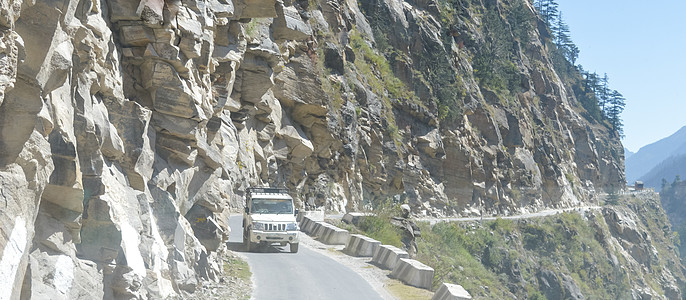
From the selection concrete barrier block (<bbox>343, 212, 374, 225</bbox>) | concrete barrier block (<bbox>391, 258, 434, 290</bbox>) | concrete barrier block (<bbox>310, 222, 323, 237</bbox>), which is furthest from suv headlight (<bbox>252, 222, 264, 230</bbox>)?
concrete barrier block (<bbox>343, 212, 374, 225</bbox>)

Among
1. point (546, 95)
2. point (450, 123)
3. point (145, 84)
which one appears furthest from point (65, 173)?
point (546, 95)

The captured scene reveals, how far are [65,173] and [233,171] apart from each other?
51.2ft

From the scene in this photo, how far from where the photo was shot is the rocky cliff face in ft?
28.7

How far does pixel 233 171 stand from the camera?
25.4 m

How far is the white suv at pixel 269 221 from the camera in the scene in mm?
22984

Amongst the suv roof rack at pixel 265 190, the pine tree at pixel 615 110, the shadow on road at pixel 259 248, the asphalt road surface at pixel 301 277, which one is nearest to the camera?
the asphalt road surface at pixel 301 277

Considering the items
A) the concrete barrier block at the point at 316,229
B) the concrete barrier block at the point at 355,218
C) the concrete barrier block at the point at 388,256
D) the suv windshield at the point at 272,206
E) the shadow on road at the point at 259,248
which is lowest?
the concrete barrier block at the point at 388,256

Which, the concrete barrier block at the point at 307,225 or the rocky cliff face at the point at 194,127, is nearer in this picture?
the rocky cliff face at the point at 194,127

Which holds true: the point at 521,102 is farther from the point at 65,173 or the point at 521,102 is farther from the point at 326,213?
the point at 65,173

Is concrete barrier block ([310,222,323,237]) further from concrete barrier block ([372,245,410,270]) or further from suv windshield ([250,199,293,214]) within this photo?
concrete barrier block ([372,245,410,270])

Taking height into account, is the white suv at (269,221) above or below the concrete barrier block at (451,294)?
above

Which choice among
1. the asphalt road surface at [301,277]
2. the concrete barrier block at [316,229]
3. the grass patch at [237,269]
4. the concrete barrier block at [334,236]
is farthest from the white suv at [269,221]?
the concrete barrier block at [316,229]

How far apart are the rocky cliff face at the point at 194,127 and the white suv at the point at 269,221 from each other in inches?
72.6

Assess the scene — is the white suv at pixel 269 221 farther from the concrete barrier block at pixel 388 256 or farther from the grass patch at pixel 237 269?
the concrete barrier block at pixel 388 256
